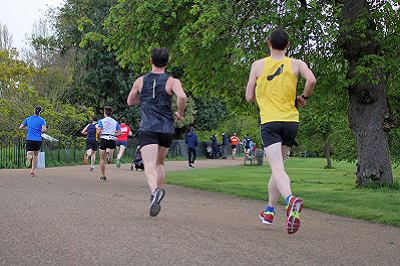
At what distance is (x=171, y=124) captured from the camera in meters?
5.87

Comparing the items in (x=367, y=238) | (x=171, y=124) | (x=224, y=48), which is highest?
(x=224, y=48)

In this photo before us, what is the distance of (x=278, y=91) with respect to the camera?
16.4 ft

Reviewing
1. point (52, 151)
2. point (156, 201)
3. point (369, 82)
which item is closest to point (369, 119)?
point (369, 82)

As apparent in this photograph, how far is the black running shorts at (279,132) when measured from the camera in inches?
195

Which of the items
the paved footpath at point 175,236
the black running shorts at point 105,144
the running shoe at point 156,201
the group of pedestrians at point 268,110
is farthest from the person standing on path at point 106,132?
the running shoe at point 156,201

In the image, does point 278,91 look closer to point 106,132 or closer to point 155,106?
point 155,106

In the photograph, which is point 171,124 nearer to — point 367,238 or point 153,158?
point 153,158

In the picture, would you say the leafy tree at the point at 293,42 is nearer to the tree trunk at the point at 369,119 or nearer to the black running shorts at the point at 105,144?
the tree trunk at the point at 369,119

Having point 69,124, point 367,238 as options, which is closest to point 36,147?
point 367,238

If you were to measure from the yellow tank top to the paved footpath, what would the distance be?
1.35 metres

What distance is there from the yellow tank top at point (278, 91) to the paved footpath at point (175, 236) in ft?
4.43

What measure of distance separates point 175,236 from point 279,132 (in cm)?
161

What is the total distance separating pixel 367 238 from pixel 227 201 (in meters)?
3.54

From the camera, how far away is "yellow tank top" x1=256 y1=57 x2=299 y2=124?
16.4 feet
